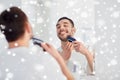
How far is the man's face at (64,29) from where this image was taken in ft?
4.50

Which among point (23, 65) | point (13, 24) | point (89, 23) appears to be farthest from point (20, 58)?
point (89, 23)

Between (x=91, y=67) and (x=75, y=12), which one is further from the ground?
(x=75, y=12)

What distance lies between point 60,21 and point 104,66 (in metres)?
0.46

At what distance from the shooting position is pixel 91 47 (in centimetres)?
151

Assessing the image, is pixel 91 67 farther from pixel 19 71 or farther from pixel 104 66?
pixel 19 71

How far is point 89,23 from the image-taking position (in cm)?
151

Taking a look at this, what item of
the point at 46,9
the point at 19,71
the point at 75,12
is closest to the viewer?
the point at 19,71

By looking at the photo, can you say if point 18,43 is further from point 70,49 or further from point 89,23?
point 89,23

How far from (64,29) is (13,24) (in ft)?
1.67

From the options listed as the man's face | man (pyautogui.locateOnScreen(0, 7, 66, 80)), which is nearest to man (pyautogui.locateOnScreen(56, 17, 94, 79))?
the man's face

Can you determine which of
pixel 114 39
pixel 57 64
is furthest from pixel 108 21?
pixel 57 64

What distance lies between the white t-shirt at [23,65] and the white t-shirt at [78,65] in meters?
0.47

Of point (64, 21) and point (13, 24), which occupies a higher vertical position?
point (64, 21)

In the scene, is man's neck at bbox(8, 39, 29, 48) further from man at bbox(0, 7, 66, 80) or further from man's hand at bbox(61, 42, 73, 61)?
man's hand at bbox(61, 42, 73, 61)
